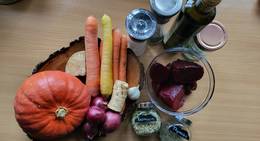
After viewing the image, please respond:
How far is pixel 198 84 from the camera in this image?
0.95m

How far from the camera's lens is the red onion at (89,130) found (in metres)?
0.86

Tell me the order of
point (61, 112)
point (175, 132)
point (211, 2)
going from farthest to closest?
point (175, 132), point (61, 112), point (211, 2)

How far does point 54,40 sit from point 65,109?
202mm

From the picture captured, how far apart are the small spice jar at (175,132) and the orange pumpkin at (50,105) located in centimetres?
20

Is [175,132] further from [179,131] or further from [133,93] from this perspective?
[133,93]

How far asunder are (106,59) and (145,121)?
17 centimetres

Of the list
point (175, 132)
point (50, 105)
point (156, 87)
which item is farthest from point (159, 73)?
point (50, 105)

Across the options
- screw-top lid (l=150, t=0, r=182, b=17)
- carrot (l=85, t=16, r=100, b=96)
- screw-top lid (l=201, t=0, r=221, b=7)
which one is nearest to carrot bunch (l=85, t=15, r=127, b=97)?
carrot (l=85, t=16, r=100, b=96)

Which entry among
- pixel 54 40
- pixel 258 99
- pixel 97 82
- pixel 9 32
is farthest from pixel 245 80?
pixel 9 32

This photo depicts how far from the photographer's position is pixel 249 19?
0.99 m

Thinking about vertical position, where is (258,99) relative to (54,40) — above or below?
below

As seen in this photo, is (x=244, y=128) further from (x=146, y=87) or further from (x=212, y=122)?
(x=146, y=87)

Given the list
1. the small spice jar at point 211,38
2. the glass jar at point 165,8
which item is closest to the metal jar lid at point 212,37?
the small spice jar at point 211,38

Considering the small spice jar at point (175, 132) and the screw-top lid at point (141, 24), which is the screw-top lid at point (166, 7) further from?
the small spice jar at point (175, 132)
